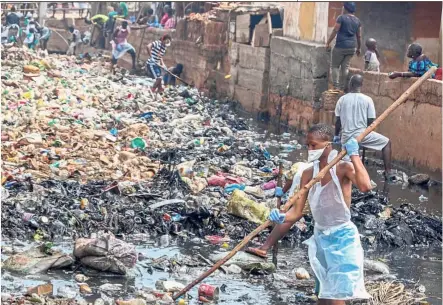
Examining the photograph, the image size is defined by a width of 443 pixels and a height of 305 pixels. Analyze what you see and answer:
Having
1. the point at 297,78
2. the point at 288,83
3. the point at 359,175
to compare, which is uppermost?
the point at 359,175

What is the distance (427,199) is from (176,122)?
21.0ft

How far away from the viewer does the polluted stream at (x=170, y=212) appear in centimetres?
733

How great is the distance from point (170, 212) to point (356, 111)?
2.88 meters

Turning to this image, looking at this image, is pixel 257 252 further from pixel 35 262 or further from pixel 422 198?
pixel 422 198

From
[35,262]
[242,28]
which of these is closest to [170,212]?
[35,262]

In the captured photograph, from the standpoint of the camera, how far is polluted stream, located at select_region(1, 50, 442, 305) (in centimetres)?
733

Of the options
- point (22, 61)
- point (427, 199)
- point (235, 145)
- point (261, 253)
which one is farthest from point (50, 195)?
point (22, 61)

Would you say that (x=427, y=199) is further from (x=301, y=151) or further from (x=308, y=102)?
(x=308, y=102)

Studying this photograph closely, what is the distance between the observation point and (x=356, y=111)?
36.1ft

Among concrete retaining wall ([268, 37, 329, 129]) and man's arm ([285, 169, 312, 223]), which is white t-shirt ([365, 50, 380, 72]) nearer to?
concrete retaining wall ([268, 37, 329, 129])

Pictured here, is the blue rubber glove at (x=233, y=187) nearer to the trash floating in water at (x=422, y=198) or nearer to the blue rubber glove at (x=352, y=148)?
the trash floating in water at (x=422, y=198)

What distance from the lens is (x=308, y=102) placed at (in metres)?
16.4

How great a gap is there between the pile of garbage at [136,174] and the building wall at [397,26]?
136 inches

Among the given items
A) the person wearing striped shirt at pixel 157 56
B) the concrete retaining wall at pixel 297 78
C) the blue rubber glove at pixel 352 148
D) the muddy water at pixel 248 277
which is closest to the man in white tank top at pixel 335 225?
the blue rubber glove at pixel 352 148
